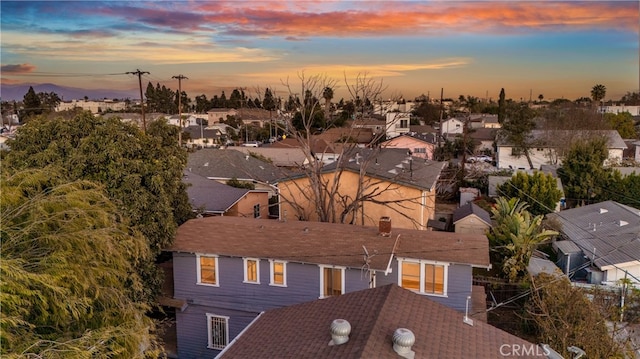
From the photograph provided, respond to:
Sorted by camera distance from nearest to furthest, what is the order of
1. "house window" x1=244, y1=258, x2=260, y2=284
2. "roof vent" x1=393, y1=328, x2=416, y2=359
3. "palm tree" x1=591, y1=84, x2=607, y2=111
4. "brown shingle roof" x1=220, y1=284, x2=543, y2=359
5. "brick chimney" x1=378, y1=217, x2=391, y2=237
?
"roof vent" x1=393, y1=328, x2=416, y2=359 < "brown shingle roof" x1=220, y1=284, x2=543, y2=359 < "house window" x1=244, y1=258, x2=260, y2=284 < "brick chimney" x1=378, y1=217, x2=391, y2=237 < "palm tree" x1=591, y1=84, x2=607, y2=111

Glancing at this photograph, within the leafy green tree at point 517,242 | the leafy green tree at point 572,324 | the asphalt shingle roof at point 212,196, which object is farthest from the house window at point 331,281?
the asphalt shingle roof at point 212,196

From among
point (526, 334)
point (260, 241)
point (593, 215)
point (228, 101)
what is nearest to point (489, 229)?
point (593, 215)

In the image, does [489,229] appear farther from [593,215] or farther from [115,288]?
[115,288]

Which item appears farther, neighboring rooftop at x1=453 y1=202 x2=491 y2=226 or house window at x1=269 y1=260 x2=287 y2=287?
neighboring rooftop at x1=453 y1=202 x2=491 y2=226

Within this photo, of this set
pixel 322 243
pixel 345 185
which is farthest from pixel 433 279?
pixel 345 185

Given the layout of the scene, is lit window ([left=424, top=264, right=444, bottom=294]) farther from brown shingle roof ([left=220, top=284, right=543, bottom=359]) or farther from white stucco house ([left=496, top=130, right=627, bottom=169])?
white stucco house ([left=496, top=130, right=627, bottom=169])

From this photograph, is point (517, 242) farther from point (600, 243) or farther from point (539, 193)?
point (539, 193)

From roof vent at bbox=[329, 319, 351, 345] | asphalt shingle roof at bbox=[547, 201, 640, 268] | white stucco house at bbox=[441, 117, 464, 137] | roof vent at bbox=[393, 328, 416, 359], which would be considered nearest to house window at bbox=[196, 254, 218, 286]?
roof vent at bbox=[329, 319, 351, 345]
